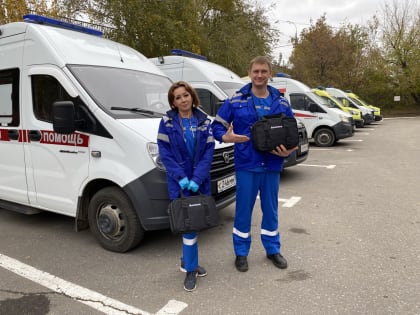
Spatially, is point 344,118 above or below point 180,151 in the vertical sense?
above

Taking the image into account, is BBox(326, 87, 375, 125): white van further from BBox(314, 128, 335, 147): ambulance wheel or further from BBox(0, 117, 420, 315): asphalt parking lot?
BBox(0, 117, 420, 315): asphalt parking lot

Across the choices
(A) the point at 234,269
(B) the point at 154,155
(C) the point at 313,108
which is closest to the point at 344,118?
(C) the point at 313,108

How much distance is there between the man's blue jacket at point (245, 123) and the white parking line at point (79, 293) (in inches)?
53.3

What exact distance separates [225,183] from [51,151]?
197cm

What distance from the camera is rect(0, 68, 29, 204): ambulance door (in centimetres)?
425

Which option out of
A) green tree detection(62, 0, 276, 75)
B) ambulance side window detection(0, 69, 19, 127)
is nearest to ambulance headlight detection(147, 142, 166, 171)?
ambulance side window detection(0, 69, 19, 127)

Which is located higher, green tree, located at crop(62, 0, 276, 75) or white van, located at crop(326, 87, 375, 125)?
green tree, located at crop(62, 0, 276, 75)

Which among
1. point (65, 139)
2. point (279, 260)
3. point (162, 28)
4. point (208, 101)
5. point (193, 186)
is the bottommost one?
point (279, 260)

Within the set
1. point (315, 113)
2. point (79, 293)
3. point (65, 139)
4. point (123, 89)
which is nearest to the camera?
point (79, 293)

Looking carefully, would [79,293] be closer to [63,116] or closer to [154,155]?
[154,155]

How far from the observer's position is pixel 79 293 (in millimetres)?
3021

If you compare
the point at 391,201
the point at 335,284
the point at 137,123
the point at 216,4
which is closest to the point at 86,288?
the point at 137,123

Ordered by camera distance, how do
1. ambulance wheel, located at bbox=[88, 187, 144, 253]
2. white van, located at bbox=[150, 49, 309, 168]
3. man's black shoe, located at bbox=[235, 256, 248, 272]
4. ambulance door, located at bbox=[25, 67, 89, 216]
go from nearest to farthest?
man's black shoe, located at bbox=[235, 256, 248, 272] → ambulance wheel, located at bbox=[88, 187, 144, 253] → ambulance door, located at bbox=[25, 67, 89, 216] → white van, located at bbox=[150, 49, 309, 168]

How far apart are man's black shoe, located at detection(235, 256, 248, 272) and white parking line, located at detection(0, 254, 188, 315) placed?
737mm
